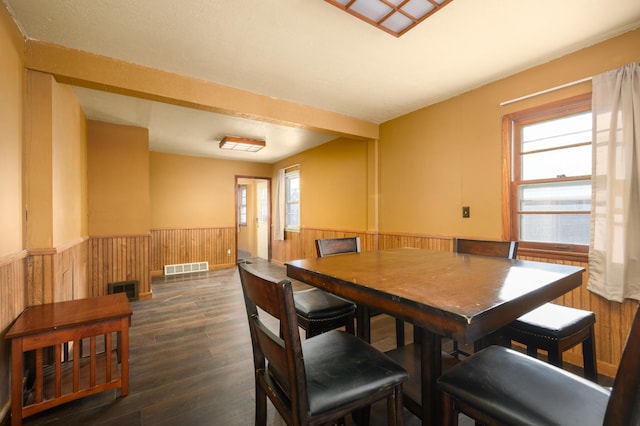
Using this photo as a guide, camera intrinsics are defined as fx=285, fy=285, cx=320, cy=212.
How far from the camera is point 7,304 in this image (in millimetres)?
1677

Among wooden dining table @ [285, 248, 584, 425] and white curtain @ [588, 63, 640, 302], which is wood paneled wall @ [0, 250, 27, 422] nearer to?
wooden dining table @ [285, 248, 584, 425]

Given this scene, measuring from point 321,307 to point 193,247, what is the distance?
16.7 ft

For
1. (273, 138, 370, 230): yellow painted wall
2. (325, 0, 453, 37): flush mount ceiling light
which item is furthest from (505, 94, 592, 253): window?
(273, 138, 370, 230): yellow painted wall

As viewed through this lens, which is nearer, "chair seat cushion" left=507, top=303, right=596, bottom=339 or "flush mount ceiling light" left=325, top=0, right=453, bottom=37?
"chair seat cushion" left=507, top=303, right=596, bottom=339

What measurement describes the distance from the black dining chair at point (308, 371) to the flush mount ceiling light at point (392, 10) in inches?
65.5

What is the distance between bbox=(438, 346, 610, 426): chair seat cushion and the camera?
2.70 feet

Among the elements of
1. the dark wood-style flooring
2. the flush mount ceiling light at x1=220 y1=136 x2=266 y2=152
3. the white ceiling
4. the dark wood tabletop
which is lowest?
the dark wood-style flooring

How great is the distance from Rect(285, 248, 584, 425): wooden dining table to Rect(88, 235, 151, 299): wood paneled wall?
342 cm

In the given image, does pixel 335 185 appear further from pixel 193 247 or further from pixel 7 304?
pixel 7 304

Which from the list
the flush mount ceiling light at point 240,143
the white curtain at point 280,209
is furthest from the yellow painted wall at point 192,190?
the flush mount ceiling light at point 240,143

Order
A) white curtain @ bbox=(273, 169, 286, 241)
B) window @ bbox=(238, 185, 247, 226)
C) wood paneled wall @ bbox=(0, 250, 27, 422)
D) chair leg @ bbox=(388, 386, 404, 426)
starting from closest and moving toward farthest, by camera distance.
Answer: chair leg @ bbox=(388, 386, 404, 426) < wood paneled wall @ bbox=(0, 250, 27, 422) < white curtain @ bbox=(273, 169, 286, 241) < window @ bbox=(238, 185, 247, 226)

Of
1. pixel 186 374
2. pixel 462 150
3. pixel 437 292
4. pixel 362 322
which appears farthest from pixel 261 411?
pixel 462 150

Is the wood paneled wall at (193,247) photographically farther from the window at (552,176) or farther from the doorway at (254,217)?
the window at (552,176)

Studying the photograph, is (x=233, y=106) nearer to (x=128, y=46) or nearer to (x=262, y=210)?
(x=128, y=46)
